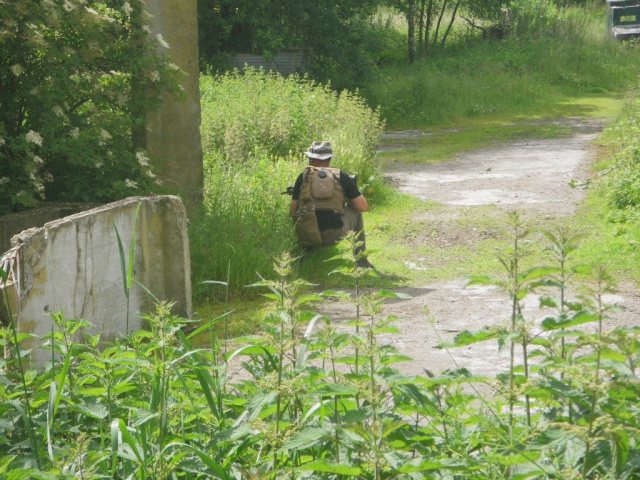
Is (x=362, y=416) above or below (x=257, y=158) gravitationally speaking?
above

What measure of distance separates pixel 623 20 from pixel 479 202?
2241 cm

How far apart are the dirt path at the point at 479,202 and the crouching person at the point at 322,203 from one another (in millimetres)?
1004

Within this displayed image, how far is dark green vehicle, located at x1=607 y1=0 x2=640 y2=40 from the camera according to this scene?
98.4 ft

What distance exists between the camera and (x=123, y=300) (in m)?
6.40

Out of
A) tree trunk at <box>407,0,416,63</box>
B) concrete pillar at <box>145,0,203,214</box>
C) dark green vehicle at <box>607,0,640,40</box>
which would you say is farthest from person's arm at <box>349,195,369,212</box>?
dark green vehicle at <box>607,0,640,40</box>

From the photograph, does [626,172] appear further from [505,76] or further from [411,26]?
[411,26]

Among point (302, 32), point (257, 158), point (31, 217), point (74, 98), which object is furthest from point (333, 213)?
point (302, 32)

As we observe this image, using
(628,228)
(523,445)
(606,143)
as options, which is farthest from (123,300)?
(606,143)

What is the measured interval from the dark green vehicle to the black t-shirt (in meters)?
22.4

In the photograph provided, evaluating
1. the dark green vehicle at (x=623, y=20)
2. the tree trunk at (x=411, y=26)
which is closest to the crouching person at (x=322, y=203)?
the tree trunk at (x=411, y=26)

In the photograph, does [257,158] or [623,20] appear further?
[623,20]

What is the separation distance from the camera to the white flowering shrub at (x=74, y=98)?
7.02m

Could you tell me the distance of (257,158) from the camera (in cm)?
1222

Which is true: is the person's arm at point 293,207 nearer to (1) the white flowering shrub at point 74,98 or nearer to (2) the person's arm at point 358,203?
(2) the person's arm at point 358,203
